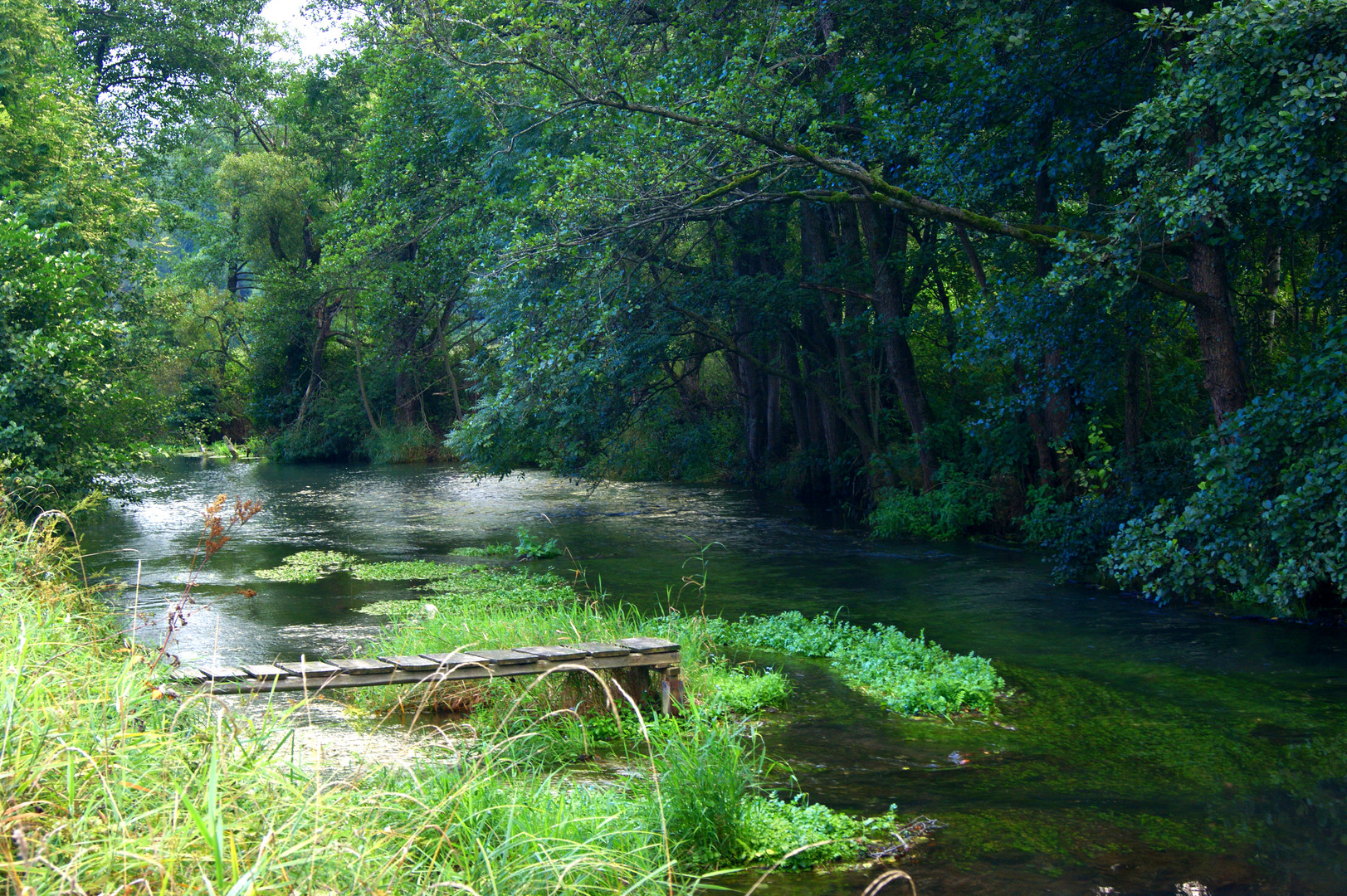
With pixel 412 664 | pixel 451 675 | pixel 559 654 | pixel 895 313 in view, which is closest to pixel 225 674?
pixel 412 664

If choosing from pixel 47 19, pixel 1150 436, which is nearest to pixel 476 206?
pixel 47 19

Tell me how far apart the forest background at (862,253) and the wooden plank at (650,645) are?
17.0 feet

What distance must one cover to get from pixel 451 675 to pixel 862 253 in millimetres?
14608

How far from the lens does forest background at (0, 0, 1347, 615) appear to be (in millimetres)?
9062

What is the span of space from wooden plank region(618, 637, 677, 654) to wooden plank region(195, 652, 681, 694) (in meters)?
0.03

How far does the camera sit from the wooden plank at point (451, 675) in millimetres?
5566

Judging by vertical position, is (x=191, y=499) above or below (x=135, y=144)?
below

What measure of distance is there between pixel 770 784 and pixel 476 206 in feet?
48.3

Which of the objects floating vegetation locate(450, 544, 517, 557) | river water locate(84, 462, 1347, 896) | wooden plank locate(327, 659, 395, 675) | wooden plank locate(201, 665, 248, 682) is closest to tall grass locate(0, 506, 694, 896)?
wooden plank locate(201, 665, 248, 682)

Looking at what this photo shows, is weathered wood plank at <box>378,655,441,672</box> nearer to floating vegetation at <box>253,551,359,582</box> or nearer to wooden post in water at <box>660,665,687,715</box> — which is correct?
wooden post in water at <box>660,665,687,715</box>

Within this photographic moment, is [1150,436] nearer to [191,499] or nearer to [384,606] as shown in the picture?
[384,606]

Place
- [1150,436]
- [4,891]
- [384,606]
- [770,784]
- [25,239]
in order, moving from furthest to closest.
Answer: [1150,436] → [25,239] → [384,606] → [770,784] → [4,891]

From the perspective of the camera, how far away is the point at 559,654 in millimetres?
6355

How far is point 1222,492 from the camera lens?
29.7 feet
